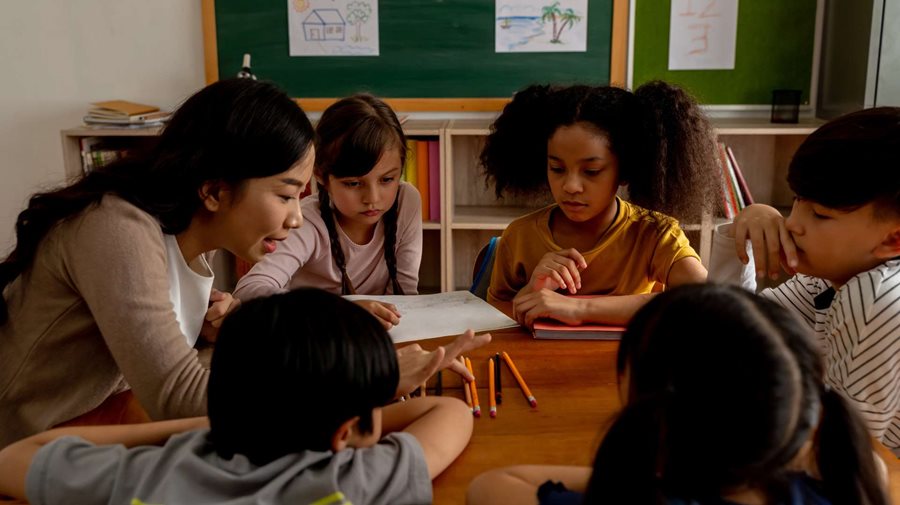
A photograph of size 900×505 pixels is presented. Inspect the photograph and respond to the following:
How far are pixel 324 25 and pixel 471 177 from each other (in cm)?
91

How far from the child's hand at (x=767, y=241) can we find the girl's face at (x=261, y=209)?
82 cm

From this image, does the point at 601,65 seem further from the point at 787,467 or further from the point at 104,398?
the point at 787,467

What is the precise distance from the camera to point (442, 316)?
1.58m

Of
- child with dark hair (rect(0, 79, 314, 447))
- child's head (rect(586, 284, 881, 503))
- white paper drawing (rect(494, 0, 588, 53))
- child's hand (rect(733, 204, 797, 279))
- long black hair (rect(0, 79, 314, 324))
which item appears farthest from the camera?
white paper drawing (rect(494, 0, 588, 53))

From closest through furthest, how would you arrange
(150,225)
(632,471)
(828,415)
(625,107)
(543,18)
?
(632,471) → (828,415) → (150,225) → (625,107) → (543,18)

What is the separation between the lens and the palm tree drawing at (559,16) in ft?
11.2

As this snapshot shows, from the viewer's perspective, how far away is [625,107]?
1.83 m

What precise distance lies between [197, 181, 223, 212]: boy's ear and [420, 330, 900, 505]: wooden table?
16.7 inches

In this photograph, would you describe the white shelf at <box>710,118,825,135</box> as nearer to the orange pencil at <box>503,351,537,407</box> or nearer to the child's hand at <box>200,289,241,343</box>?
the orange pencil at <box>503,351,537,407</box>

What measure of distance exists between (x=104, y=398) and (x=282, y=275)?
2.36 ft

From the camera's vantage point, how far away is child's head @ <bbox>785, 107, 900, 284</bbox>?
1.25 meters

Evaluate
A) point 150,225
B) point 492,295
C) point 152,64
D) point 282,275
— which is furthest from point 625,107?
point 152,64

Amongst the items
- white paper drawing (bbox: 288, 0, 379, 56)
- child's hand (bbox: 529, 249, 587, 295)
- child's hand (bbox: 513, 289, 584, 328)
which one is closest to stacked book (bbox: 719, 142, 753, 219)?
white paper drawing (bbox: 288, 0, 379, 56)

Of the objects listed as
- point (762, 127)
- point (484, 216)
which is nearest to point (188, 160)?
point (484, 216)
